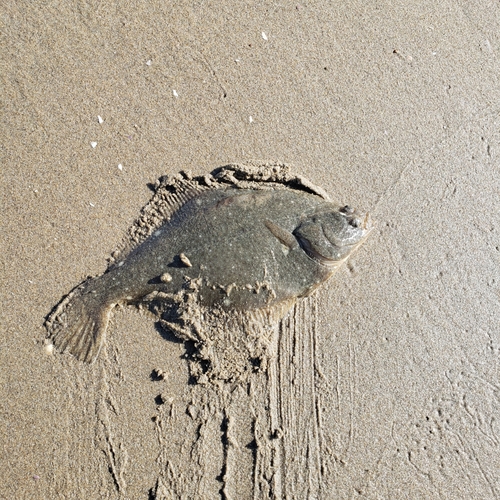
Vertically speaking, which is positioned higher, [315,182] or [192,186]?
[315,182]

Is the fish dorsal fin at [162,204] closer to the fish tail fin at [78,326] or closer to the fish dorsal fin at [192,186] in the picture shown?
the fish dorsal fin at [192,186]

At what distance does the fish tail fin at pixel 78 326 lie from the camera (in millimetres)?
2912

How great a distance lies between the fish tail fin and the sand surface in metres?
0.09

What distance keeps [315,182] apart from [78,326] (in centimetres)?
204

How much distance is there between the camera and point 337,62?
329cm

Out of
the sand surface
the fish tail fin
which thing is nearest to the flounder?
the fish tail fin

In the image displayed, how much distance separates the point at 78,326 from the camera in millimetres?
2924

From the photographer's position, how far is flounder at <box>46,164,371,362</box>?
2.86 m

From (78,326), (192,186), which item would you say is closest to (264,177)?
(192,186)

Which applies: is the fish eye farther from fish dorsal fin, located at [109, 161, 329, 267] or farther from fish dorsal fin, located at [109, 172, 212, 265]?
fish dorsal fin, located at [109, 172, 212, 265]

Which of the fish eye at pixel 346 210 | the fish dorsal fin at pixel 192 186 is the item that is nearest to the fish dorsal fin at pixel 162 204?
the fish dorsal fin at pixel 192 186

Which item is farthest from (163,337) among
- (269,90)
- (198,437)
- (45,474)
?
(269,90)

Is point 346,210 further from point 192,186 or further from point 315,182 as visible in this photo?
point 192,186

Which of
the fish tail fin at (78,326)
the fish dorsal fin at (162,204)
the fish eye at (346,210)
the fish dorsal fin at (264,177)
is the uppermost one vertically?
the fish eye at (346,210)
